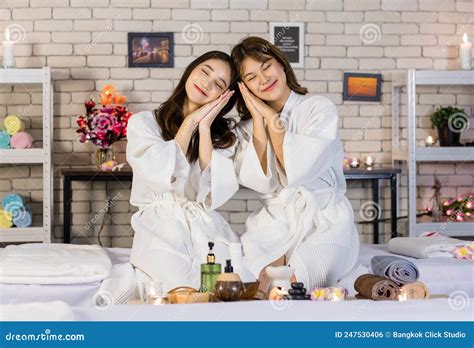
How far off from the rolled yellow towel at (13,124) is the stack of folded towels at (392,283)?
2663mm

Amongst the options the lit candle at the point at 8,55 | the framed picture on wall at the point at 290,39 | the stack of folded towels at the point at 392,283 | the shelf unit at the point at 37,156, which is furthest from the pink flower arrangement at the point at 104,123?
the stack of folded towels at the point at 392,283

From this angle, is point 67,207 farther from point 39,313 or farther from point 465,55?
point 39,313

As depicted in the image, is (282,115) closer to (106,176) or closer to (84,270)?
(84,270)

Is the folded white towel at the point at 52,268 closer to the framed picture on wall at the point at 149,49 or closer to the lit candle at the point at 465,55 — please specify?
the framed picture on wall at the point at 149,49

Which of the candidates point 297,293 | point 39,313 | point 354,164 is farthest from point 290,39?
point 39,313

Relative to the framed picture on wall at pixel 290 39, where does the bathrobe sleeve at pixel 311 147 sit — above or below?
below

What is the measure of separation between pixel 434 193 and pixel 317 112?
2.26 m

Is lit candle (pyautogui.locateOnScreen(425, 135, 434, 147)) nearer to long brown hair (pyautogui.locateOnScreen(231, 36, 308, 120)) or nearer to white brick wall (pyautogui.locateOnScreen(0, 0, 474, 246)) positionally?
white brick wall (pyautogui.locateOnScreen(0, 0, 474, 246))

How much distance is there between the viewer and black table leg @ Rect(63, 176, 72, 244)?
4.89m

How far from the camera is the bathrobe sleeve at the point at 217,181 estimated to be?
3.43m

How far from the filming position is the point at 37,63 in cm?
521

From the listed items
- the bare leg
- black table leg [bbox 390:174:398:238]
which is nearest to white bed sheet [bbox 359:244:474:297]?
→ the bare leg

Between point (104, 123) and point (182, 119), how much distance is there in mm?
1470
